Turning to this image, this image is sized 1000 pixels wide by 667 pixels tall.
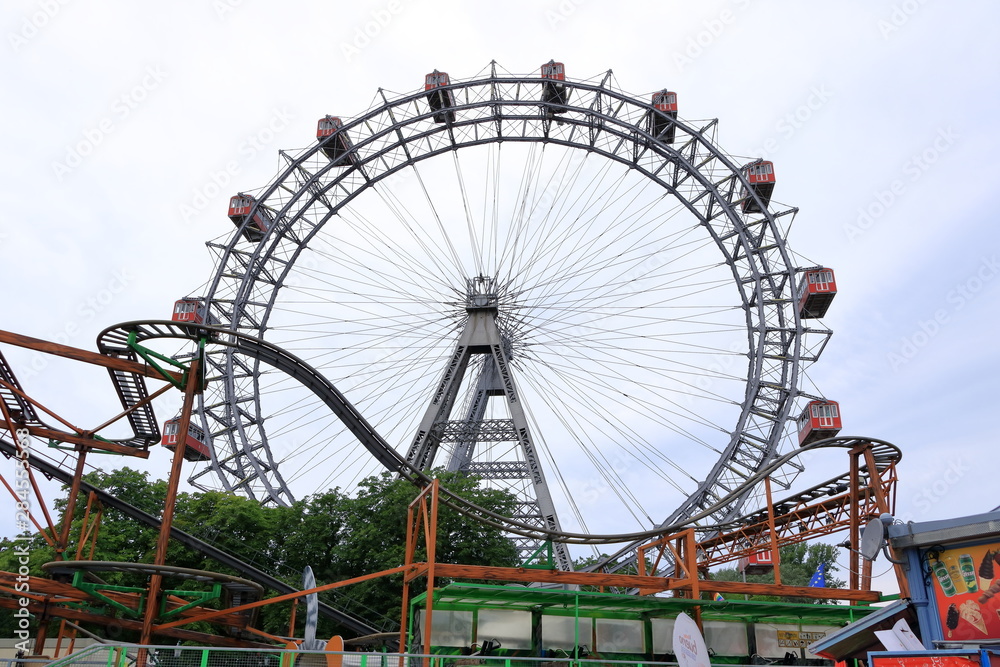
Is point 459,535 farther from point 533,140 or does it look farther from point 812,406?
point 533,140

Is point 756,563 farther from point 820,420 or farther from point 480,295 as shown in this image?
point 480,295

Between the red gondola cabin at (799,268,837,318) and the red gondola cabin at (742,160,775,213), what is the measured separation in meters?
4.20

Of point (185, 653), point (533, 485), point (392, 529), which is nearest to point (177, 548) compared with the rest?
point (392, 529)

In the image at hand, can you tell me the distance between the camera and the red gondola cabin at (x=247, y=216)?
40094mm

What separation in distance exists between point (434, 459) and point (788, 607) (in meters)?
20.3

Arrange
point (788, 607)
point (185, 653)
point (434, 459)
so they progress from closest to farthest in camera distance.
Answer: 1. point (185, 653)
2. point (788, 607)
3. point (434, 459)

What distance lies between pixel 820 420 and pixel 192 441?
30576 mm

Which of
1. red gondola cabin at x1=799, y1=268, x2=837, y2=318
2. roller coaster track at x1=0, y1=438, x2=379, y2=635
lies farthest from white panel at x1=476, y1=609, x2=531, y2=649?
red gondola cabin at x1=799, y1=268, x2=837, y2=318

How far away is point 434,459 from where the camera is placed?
36125mm

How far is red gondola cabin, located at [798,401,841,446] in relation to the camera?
35500 millimetres

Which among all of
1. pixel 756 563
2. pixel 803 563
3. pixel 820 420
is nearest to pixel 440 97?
pixel 820 420

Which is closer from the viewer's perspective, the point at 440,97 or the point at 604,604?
the point at 604,604

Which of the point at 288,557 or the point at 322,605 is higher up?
the point at 288,557

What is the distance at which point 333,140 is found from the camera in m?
40.5
